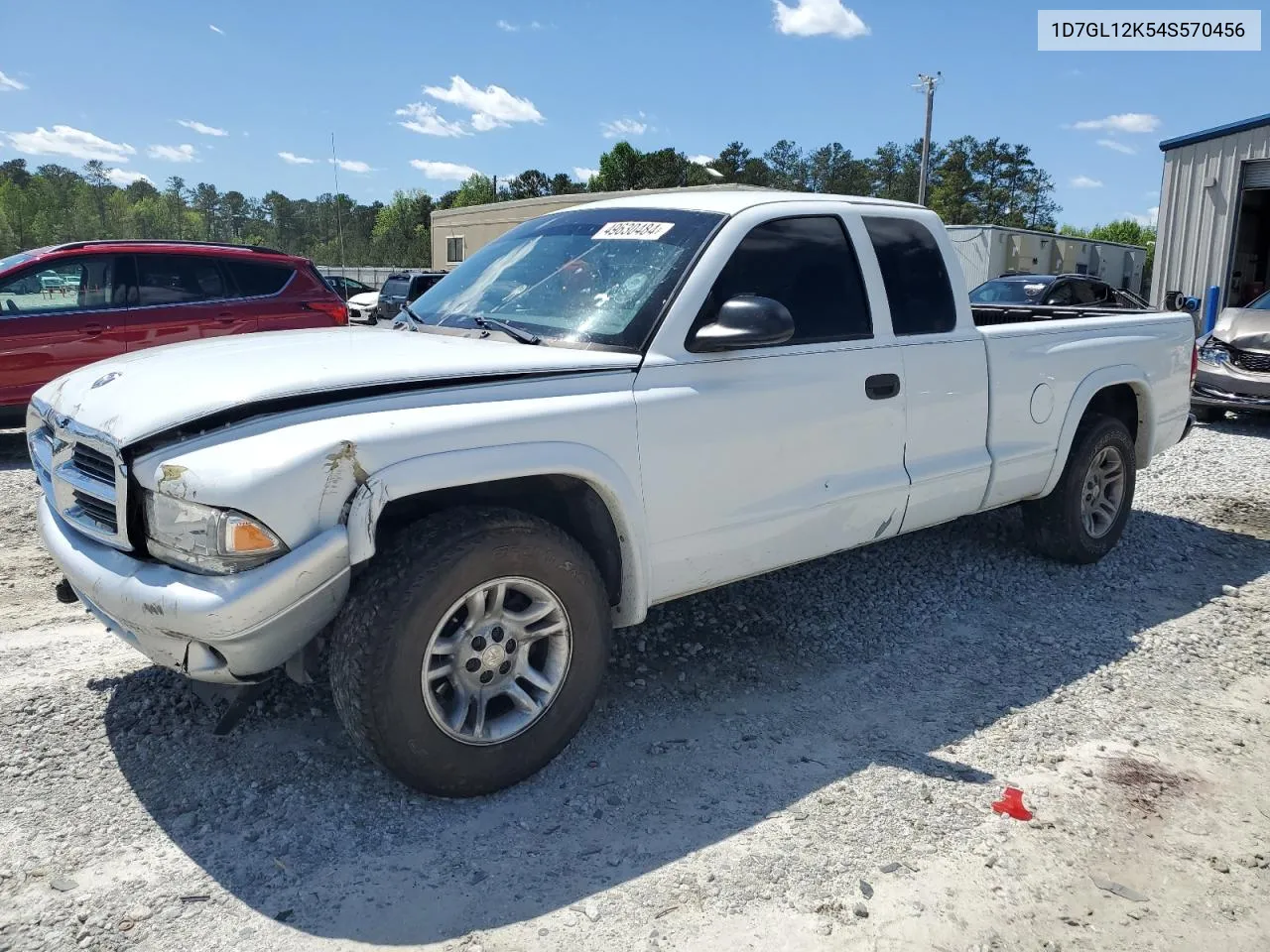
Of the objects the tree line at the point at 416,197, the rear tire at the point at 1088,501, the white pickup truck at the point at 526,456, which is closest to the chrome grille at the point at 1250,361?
the rear tire at the point at 1088,501

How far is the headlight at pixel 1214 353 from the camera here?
34.5ft

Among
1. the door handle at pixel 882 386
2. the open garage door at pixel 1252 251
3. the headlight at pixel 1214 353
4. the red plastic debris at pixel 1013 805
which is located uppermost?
the open garage door at pixel 1252 251

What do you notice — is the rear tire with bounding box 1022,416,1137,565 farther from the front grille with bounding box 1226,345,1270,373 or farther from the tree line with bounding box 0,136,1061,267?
the tree line with bounding box 0,136,1061,267

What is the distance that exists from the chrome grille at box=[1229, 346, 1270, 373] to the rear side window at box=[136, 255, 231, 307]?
10437mm

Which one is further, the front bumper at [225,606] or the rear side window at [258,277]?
the rear side window at [258,277]

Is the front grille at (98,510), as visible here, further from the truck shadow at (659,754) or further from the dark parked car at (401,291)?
the dark parked car at (401,291)

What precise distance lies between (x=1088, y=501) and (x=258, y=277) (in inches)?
296

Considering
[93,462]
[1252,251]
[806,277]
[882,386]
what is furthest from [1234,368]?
[1252,251]

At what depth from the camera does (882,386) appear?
3.97m

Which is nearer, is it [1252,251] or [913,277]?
[913,277]

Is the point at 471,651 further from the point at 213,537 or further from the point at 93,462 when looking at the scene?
the point at 93,462

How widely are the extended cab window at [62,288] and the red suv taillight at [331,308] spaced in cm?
166

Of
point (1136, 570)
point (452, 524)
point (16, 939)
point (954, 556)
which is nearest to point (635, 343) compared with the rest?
point (452, 524)

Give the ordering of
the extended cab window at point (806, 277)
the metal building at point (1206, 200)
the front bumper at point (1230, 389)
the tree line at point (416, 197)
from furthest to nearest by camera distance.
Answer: the tree line at point (416, 197) → the metal building at point (1206, 200) → the front bumper at point (1230, 389) → the extended cab window at point (806, 277)
